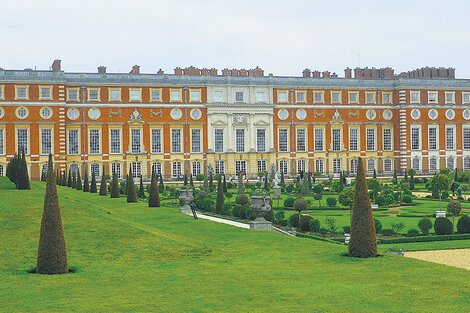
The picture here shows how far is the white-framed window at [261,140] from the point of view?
54406mm

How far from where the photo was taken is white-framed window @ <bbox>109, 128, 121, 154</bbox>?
5103 cm

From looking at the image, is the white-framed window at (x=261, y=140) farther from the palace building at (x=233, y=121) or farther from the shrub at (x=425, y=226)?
the shrub at (x=425, y=226)

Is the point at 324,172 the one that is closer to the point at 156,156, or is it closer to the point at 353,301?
the point at 156,156

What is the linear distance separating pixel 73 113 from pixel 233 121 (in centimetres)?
1337

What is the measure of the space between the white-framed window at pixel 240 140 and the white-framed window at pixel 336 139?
829 cm

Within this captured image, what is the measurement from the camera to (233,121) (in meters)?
53.7

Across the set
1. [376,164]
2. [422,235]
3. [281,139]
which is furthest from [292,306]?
[376,164]

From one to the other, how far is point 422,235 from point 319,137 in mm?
35708

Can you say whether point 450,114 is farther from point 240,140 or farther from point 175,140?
point 175,140

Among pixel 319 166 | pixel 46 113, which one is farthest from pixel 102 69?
pixel 319 166

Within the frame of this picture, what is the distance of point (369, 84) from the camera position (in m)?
56.4

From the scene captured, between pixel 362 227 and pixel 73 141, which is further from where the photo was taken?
pixel 73 141

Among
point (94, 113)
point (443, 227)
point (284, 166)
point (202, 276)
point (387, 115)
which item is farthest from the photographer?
point (387, 115)

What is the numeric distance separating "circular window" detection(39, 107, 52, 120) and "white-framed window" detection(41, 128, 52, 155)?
3.14 ft
